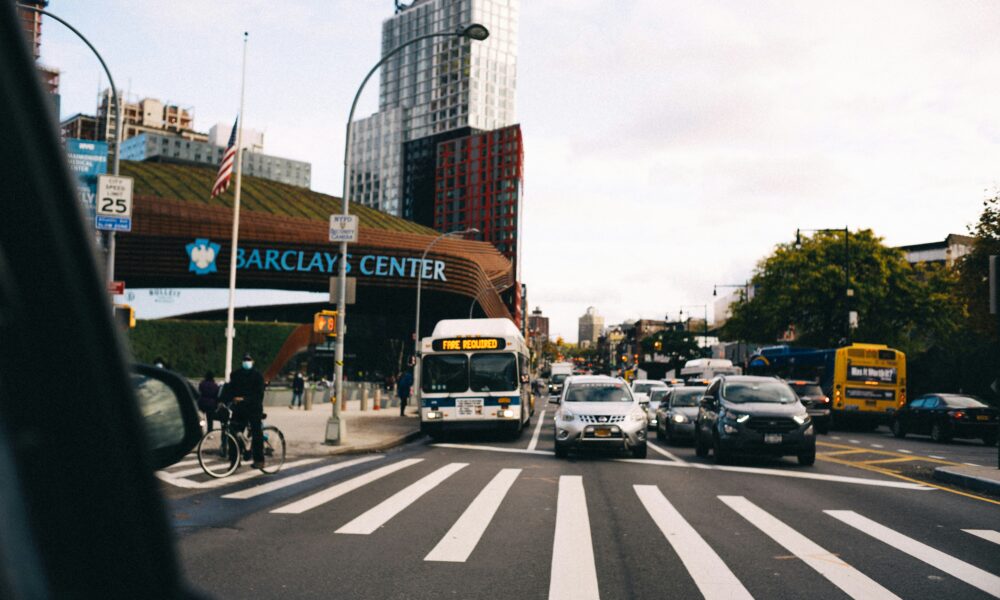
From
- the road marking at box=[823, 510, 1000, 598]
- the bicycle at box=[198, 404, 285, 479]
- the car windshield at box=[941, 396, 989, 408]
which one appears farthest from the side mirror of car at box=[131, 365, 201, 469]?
the car windshield at box=[941, 396, 989, 408]

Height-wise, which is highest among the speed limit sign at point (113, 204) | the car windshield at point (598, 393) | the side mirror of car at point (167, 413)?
the speed limit sign at point (113, 204)

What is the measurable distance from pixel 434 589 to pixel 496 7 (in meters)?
192

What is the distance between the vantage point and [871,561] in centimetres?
765

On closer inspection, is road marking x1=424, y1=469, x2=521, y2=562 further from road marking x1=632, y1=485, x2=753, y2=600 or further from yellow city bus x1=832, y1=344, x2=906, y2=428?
yellow city bus x1=832, y1=344, x2=906, y2=428

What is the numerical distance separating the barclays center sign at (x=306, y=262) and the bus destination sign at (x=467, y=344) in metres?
33.8

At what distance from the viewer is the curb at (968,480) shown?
42.3 feet

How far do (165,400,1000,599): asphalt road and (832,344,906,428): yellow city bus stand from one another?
18.8 metres

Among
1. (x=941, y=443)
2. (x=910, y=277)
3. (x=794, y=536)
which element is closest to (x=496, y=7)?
(x=910, y=277)

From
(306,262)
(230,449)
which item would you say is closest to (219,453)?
(230,449)

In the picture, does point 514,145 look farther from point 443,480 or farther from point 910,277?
point 443,480

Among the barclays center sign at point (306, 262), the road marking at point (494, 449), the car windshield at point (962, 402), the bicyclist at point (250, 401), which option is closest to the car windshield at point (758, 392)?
the road marking at point (494, 449)

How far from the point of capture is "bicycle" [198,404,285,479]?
537 inches

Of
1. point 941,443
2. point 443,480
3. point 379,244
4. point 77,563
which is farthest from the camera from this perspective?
point 379,244

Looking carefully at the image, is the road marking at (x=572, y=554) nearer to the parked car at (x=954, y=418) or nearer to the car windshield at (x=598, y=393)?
the car windshield at (x=598, y=393)
